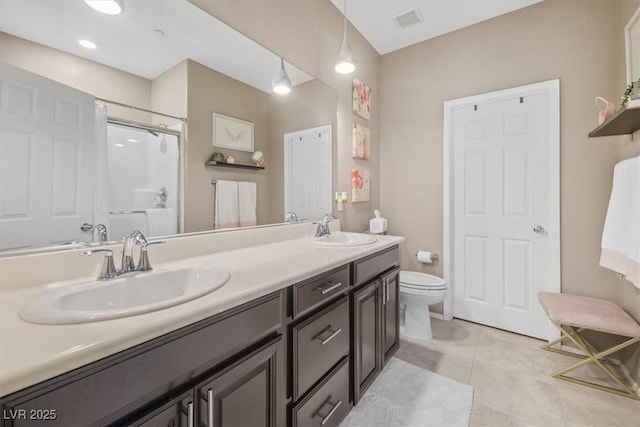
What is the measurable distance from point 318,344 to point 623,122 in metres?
2.11

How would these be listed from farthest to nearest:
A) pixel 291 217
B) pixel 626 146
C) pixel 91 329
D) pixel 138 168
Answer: pixel 291 217 < pixel 626 146 < pixel 138 168 < pixel 91 329

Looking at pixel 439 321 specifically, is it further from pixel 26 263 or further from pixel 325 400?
pixel 26 263

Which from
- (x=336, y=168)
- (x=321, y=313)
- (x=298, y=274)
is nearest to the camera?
(x=298, y=274)

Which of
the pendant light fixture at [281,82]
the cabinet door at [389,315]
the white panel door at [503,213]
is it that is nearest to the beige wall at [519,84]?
the white panel door at [503,213]

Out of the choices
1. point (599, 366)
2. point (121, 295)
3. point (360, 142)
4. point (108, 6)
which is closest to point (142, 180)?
point (121, 295)

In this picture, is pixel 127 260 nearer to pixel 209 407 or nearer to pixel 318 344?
pixel 209 407

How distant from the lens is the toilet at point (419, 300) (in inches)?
84.8

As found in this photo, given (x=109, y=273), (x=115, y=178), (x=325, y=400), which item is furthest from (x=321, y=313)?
(x=115, y=178)

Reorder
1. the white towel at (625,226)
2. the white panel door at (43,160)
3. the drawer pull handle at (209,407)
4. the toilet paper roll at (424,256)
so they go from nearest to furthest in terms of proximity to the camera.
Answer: the drawer pull handle at (209,407), the white panel door at (43,160), the white towel at (625,226), the toilet paper roll at (424,256)

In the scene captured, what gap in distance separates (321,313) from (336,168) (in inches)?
54.7

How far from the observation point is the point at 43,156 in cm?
90

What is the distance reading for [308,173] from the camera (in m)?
2.01

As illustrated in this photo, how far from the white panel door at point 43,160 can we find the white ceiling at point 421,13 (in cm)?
216

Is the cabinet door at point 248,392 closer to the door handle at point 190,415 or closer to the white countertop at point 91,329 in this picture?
the door handle at point 190,415
